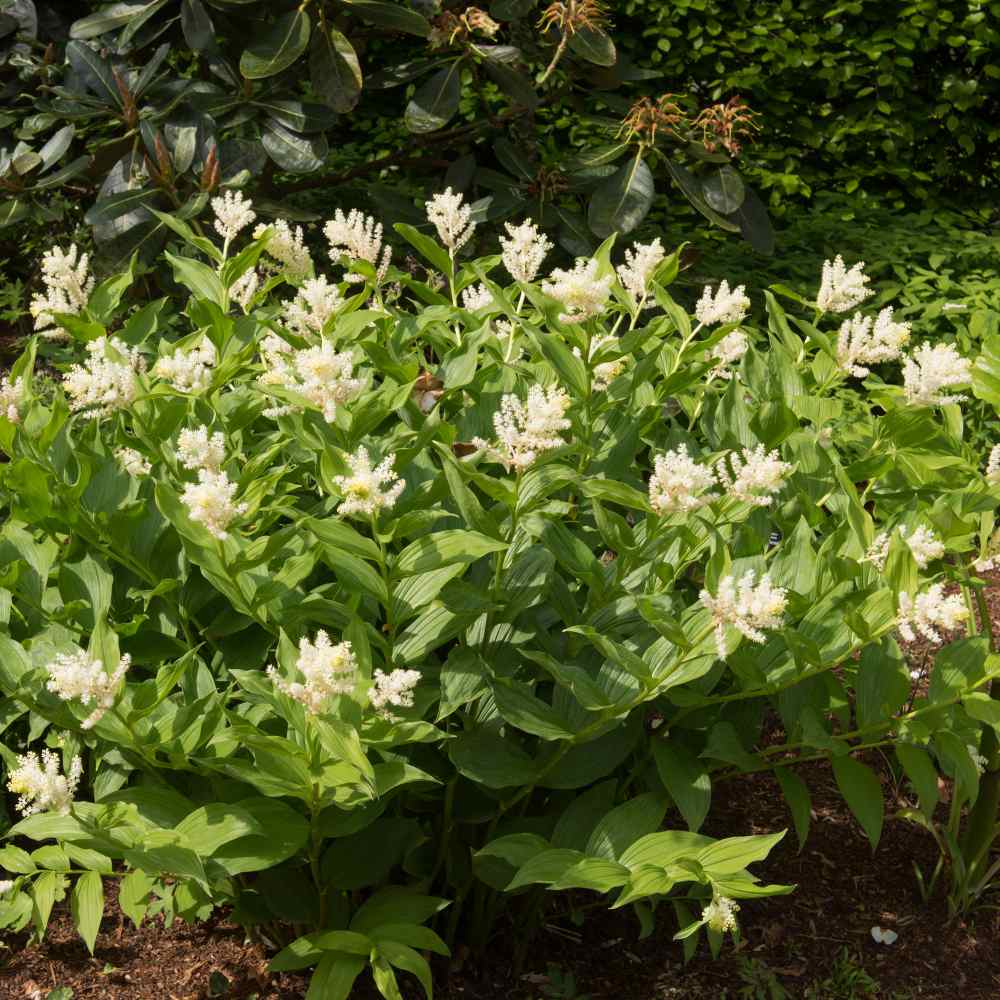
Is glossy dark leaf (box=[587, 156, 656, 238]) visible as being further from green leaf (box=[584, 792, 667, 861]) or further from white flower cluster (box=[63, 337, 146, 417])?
→ green leaf (box=[584, 792, 667, 861])

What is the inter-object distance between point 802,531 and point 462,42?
308 centimetres

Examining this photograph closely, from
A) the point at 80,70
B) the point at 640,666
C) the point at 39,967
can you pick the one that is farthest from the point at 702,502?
the point at 80,70

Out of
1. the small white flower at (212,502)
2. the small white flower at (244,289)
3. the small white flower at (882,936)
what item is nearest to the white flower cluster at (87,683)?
the small white flower at (212,502)

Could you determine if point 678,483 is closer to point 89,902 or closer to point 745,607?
point 745,607

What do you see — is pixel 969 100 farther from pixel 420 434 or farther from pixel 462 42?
pixel 420 434

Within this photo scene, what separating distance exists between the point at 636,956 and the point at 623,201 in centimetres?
287

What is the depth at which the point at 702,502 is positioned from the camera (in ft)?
5.95

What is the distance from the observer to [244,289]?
2.67 meters

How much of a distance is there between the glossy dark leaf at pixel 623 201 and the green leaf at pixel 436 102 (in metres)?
0.64

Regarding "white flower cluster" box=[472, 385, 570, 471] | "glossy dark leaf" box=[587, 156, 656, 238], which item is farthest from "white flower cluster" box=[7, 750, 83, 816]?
"glossy dark leaf" box=[587, 156, 656, 238]

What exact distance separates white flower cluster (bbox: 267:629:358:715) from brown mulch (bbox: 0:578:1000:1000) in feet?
3.30

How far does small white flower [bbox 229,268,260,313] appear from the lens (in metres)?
2.54

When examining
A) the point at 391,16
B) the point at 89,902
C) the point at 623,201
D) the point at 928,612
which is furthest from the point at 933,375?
the point at 391,16

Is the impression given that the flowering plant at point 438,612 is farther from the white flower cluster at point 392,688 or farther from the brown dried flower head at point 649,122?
the brown dried flower head at point 649,122
